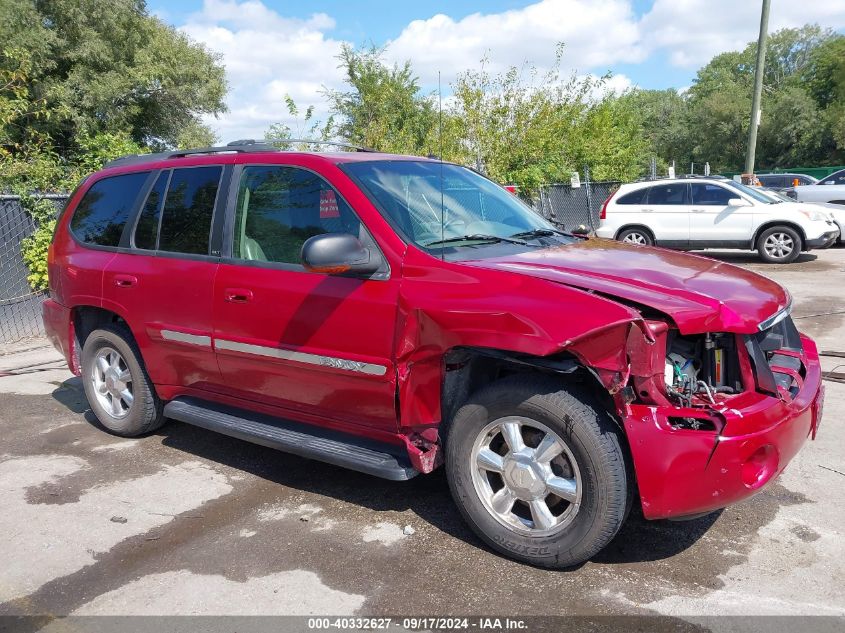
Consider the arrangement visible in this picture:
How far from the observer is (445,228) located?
3.82 metres

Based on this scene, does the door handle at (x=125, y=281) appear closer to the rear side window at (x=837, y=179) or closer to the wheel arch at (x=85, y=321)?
the wheel arch at (x=85, y=321)

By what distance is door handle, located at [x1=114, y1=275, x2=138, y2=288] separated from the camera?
4.66 meters

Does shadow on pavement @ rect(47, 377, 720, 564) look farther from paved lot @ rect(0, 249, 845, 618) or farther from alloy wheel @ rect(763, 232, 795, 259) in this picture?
alloy wheel @ rect(763, 232, 795, 259)

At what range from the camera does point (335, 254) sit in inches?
131

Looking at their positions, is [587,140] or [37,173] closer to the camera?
[37,173]

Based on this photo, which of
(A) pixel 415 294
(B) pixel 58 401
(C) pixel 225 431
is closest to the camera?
(A) pixel 415 294

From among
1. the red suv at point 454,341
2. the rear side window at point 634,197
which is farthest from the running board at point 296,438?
the rear side window at point 634,197

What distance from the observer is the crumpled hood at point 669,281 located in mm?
2947

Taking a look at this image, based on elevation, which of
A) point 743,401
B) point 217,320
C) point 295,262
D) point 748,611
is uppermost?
point 295,262

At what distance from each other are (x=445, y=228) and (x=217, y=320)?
4.68ft

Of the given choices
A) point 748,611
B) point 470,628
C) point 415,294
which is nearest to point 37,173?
point 415,294

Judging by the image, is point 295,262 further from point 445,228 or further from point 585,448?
point 585,448

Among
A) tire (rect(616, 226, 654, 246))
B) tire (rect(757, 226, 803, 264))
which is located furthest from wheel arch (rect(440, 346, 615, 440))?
tire (rect(757, 226, 803, 264))

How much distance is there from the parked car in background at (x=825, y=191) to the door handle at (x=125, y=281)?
59.7 ft
